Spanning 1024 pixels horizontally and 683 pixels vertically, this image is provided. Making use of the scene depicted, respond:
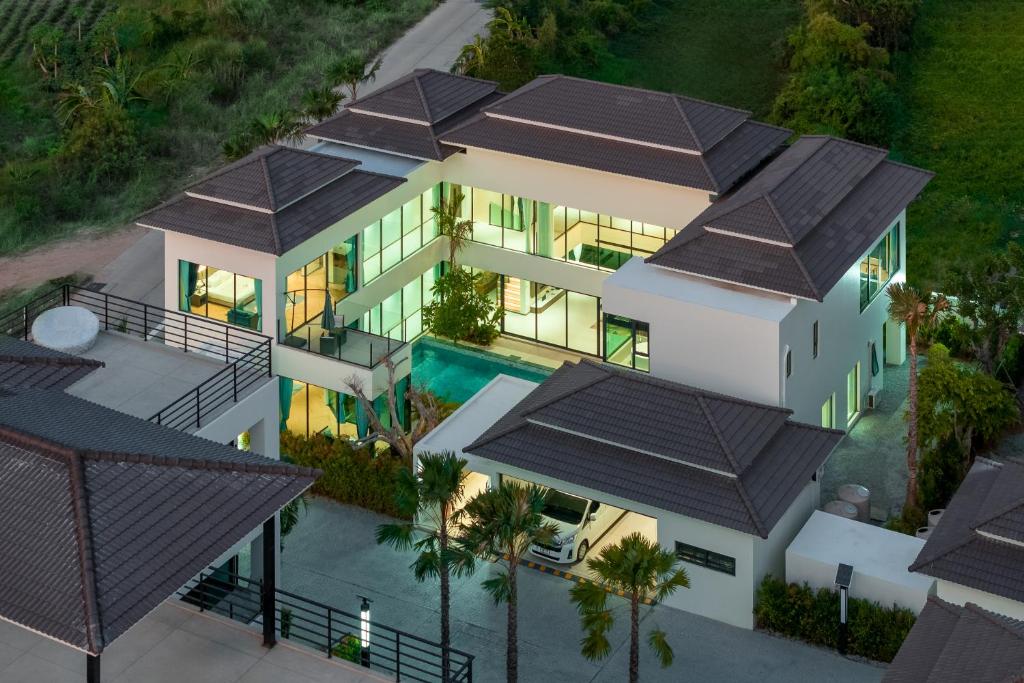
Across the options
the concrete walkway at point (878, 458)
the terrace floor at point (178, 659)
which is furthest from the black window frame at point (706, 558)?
the terrace floor at point (178, 659)

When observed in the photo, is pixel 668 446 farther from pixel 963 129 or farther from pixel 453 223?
pixel 963 129

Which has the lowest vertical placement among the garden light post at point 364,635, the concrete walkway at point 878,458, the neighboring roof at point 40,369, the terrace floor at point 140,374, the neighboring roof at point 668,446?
the concrete walkway at point 878,458

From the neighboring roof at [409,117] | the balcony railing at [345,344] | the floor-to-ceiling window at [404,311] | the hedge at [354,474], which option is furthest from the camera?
the neighboring roof at [409,117]

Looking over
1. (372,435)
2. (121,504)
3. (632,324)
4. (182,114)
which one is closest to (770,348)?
(632,324)

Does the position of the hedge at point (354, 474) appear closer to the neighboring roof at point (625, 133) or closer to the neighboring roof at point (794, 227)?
the neighboring roof at point (794, 227)

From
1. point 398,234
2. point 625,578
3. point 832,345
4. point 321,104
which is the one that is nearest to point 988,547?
point 625,578

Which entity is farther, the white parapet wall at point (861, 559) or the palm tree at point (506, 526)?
the white parapet wall at point (861, 559)
